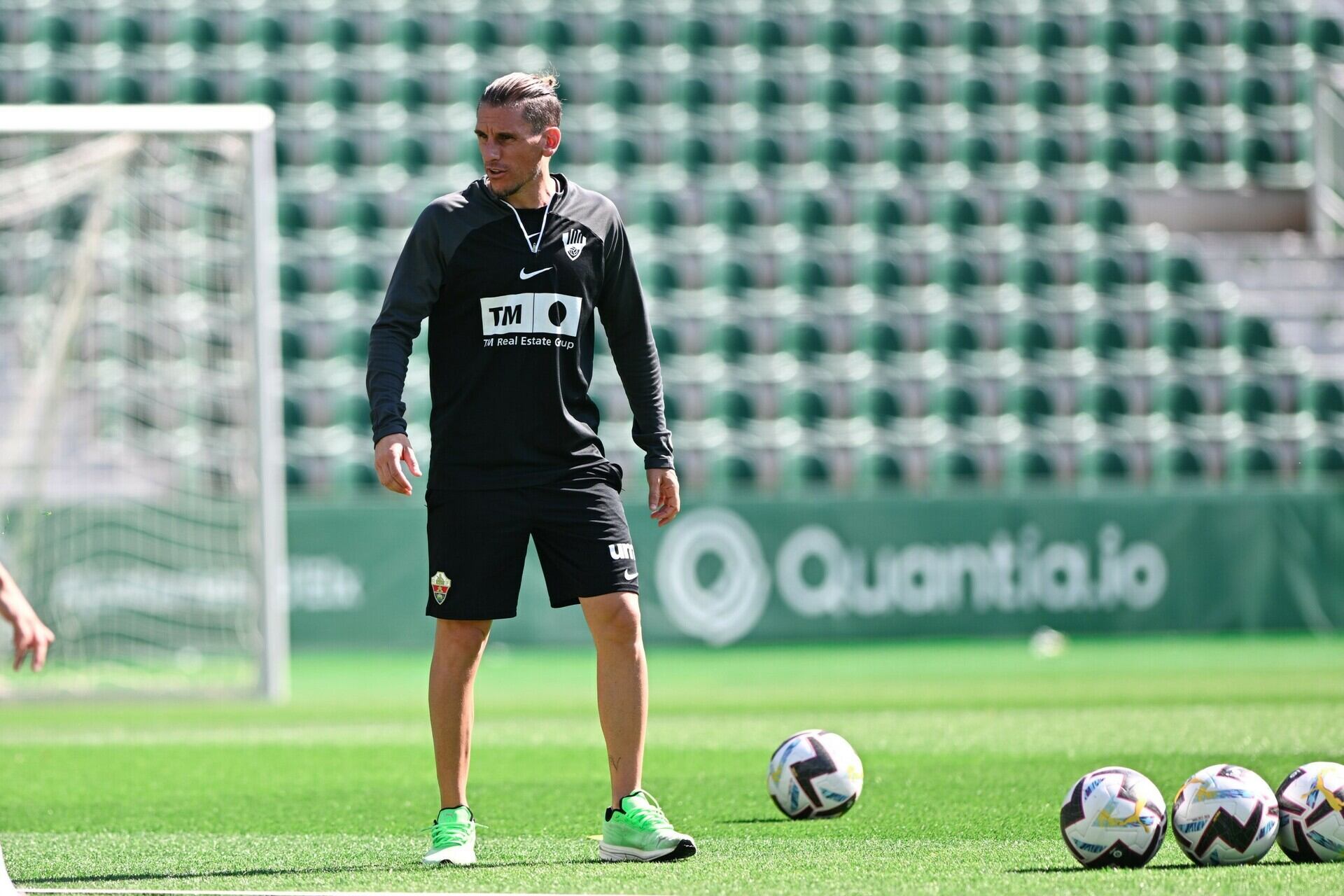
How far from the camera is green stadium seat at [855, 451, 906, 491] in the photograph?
19.9m

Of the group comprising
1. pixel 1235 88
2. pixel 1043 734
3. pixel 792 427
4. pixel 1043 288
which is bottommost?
pixel 1043 734

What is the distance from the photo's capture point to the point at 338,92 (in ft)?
72.2

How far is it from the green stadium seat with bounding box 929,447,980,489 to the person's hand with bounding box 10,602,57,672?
1706 cm

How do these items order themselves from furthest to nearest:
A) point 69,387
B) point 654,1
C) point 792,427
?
point 654,1, point 792,427, point 69,387

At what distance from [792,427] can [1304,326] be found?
253 inches

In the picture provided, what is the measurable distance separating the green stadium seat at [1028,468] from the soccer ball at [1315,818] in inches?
607

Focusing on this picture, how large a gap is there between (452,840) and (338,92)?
1818 cm

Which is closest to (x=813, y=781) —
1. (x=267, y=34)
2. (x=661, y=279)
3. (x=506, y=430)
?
(x=506, y=430)

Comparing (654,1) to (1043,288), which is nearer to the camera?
(1043,288)

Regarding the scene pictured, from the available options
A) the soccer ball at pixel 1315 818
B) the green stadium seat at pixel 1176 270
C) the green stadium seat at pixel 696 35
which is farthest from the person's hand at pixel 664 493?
the green stadium seat at pixel 696 35

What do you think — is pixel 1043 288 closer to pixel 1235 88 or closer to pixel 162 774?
pixel 1235 88

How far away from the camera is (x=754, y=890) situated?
4.25m

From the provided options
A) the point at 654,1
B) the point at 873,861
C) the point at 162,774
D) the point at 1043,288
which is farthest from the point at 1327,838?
the point at 654,1

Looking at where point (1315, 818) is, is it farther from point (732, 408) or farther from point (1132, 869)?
point (732, 408)
